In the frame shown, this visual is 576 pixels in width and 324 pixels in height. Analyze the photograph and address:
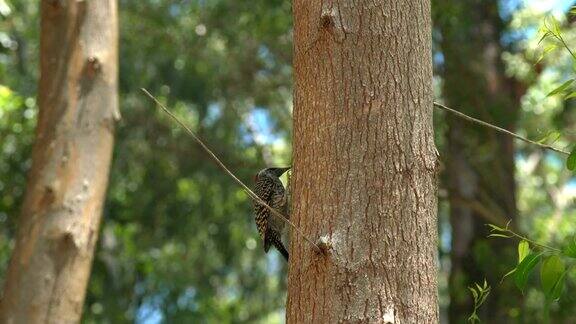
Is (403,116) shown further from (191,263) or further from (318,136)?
(191,263)

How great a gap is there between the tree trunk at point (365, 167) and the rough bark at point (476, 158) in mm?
6209

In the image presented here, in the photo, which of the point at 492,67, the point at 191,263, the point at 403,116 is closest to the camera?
the point at 403,116

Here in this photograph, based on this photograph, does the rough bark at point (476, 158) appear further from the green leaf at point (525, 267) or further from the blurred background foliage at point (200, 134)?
the green leaf at point (525, 267)

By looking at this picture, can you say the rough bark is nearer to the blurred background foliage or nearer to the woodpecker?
the blurred background foliage

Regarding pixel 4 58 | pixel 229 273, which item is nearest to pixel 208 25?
pixel 4 58

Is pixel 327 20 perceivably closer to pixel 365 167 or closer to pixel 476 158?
pixel 365 167

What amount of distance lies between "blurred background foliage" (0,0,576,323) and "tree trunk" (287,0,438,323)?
255 inches

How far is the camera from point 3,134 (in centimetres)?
946

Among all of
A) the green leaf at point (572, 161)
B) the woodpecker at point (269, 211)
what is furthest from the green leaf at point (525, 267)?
the woodpecker at point (269, 211)

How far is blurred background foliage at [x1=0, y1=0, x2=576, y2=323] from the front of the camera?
9492 millimetres

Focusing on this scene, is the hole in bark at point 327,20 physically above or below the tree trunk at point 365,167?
above

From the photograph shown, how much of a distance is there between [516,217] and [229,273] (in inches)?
171

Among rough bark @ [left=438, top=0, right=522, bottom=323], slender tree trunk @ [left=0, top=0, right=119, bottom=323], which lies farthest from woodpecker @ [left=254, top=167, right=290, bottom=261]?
rough bark @ [left=438, top=0, right=522, bottom=323]

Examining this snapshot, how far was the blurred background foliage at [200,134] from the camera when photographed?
9.49 meters
